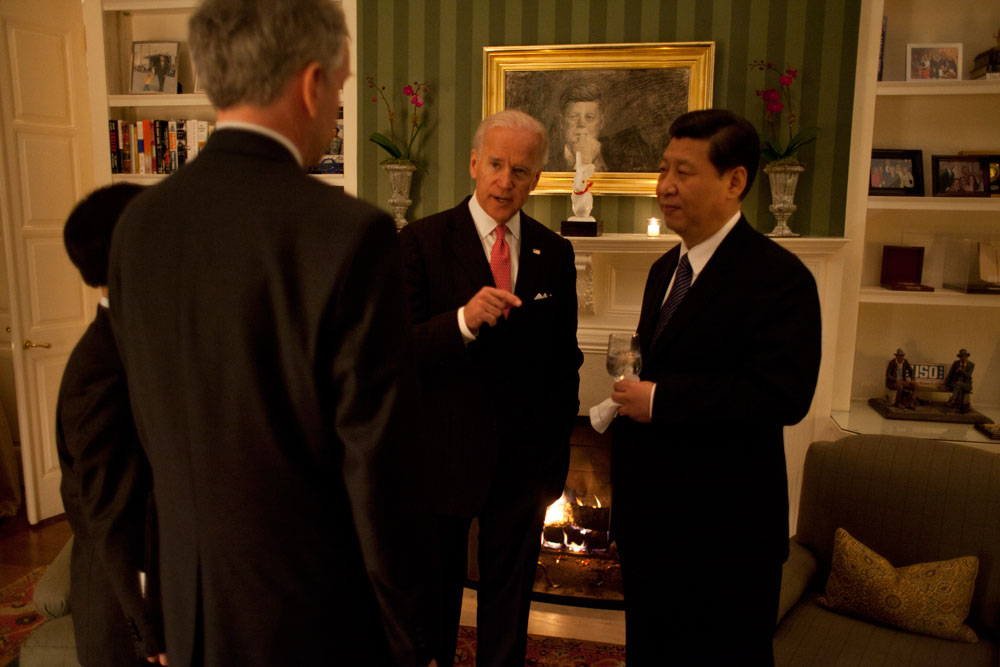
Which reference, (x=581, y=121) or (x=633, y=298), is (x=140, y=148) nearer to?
(x=581, y=121)

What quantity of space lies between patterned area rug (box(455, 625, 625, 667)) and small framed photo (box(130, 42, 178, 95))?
3.22 m

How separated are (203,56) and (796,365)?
51.3 inches

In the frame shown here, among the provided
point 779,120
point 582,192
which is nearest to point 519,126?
point 582,192

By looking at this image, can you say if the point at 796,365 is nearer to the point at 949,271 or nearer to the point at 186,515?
the point at 186,515

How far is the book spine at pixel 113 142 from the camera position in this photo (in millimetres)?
3914

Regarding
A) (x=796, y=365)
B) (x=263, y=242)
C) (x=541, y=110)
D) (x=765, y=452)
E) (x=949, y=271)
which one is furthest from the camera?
(x=541, y=110)

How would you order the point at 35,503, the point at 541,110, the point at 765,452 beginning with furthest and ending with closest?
the point at 35,503 < the point at 541,110 < the point at 765,452

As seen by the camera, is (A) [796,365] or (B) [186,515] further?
(A) [796,365]

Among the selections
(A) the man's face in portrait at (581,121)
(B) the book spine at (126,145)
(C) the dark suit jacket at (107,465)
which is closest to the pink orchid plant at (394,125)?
(A) the man's face in portrait at (581,121)

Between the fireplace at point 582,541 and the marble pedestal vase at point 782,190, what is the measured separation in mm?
1248

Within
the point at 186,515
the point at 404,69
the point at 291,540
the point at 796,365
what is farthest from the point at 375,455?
the point at 404,69

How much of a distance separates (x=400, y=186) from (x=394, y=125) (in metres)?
0.34

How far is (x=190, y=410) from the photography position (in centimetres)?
100

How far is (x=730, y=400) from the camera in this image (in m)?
1.60
